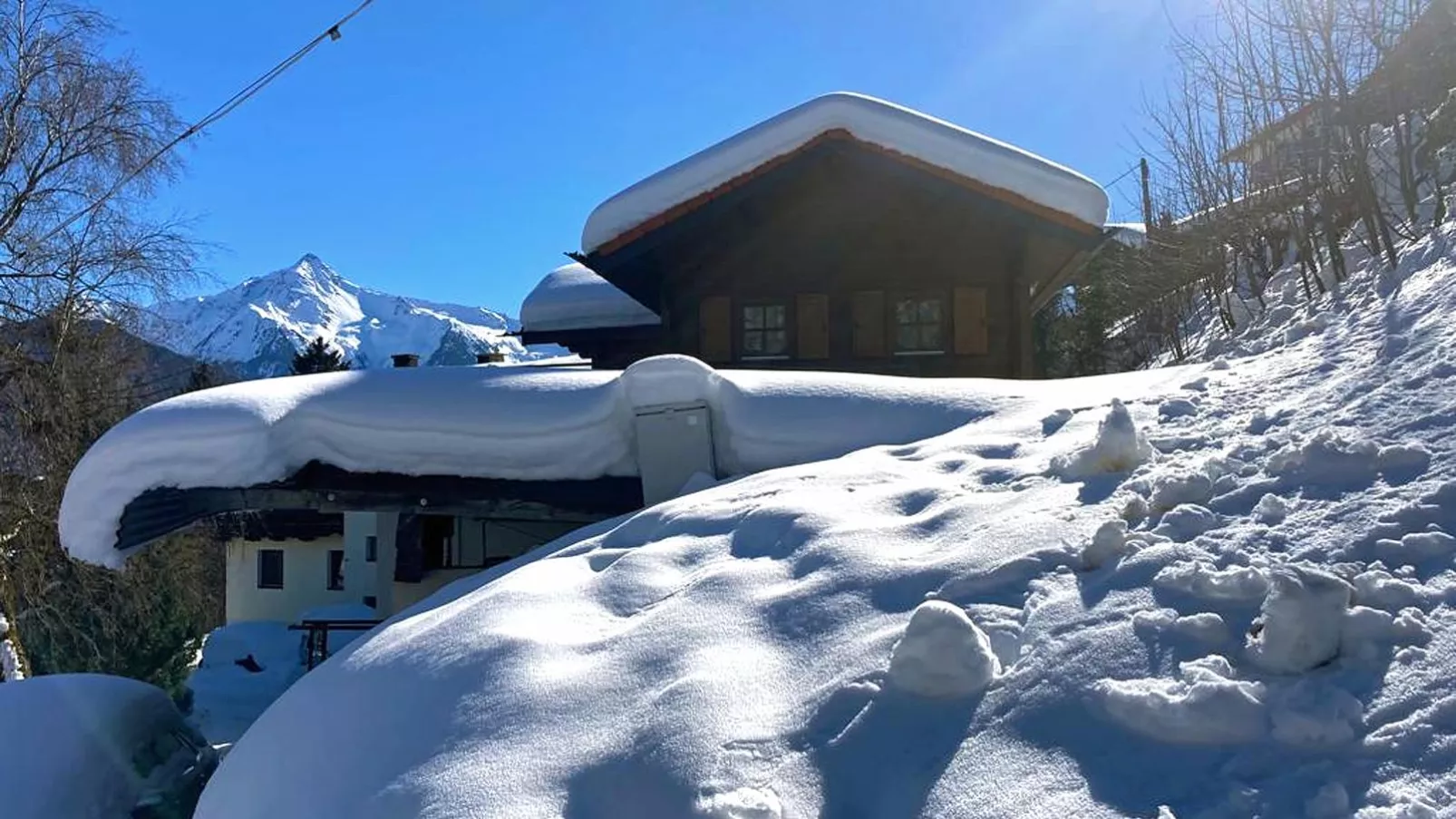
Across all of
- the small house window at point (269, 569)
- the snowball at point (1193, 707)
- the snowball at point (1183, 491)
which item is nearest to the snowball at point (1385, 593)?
the snowball at point (1193, 707)

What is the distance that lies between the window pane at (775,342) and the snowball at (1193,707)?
292 inches

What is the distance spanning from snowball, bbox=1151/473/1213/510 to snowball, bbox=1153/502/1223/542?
74 mm

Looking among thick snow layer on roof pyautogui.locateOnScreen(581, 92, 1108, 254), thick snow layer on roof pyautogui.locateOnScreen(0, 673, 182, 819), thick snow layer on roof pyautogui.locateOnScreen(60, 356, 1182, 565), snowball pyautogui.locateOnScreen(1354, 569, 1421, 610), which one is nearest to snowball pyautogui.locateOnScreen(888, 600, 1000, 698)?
snowball pyautogui.locateOnScreen(1354, 569, 1421, 610)

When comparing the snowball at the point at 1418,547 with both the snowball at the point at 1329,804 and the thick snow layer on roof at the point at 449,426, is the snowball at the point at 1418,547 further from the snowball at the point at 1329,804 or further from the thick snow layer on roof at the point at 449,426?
the thick snow layer on roof at the point at 449,426

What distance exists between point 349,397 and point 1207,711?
4.96m

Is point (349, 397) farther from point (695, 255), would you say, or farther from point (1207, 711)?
point (1207, 711)

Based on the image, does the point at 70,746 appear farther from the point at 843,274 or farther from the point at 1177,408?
the point at 843,274

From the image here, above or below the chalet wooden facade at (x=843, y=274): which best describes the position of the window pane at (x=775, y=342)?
below

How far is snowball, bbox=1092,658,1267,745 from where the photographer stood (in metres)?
1.94

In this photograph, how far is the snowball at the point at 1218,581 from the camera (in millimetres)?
2328

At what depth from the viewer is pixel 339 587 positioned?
2306 centimetres

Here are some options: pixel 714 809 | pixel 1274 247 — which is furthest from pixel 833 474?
pixel 1274 247

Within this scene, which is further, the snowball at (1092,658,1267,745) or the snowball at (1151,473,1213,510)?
the snowball at (1151,473,1213,510)

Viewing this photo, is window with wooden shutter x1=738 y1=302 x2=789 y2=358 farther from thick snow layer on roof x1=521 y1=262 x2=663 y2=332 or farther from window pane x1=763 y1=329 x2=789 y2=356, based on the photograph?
thick snow layer on roof x1=521 y1=262 x2=663 y2=332
